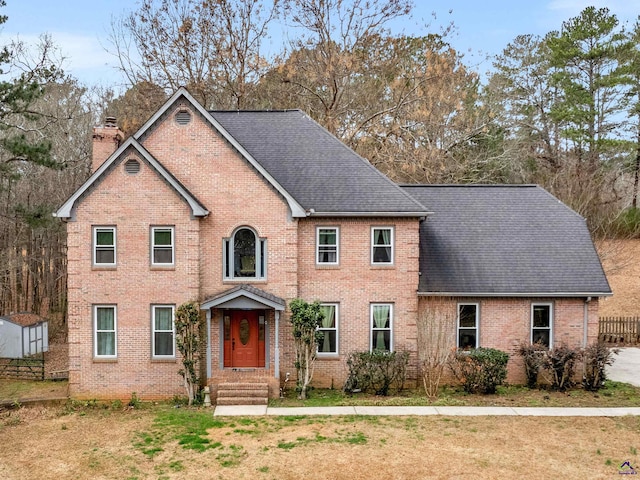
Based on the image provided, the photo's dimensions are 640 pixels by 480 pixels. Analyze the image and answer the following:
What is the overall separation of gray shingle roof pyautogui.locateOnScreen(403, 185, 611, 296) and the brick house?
63 mm

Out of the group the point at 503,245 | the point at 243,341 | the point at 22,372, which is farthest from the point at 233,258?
the point at 22,372

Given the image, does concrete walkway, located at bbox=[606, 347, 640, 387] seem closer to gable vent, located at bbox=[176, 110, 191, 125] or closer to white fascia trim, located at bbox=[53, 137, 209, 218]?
white fascia trim, located at bbox=[53, 137, 209, 218]

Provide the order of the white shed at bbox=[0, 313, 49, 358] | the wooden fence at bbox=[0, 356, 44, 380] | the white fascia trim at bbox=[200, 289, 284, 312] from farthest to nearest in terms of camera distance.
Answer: the white shed at bbox=[0, 313, 49, 358] → the wooden fence at bbox=[0, 356, 44, 380] → the white fascia trim at bbox=[200, 289, 284, 312]

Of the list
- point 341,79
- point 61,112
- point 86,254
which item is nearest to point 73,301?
point 86,254

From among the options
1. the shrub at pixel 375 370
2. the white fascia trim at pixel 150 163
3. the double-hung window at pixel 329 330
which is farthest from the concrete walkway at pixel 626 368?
the white fascia trim at pixel 150 163

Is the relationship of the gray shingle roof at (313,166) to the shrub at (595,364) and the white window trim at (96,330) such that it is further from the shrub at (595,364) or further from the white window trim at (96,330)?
the shrub at (595,364)

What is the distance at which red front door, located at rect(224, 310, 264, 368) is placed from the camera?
18312mm

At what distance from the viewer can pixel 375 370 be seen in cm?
1786

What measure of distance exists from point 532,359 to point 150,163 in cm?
1437

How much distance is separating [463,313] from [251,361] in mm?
7771

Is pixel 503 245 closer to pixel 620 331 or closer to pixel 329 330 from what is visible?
pixel 329 330

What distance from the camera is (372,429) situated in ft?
46.5

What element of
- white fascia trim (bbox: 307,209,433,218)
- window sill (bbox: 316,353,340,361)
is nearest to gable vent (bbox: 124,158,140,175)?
white fascia trim (bbox: 307,209,433,218)

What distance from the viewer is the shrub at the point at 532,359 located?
18.4m
